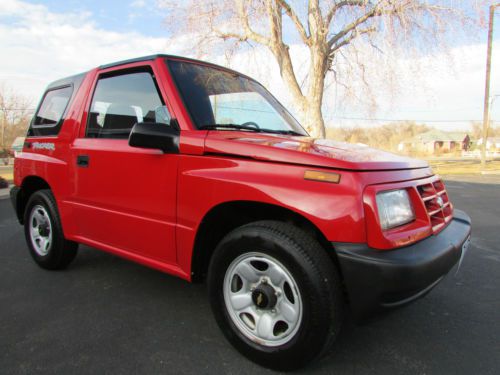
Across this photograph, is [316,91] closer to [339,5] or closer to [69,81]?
[339,5]

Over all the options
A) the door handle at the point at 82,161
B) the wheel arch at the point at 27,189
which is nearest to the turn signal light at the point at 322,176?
the door handle at the point at 82,161

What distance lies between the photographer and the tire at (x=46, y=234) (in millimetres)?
3371

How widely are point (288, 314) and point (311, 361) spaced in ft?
0.85

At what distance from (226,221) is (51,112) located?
2.38 m

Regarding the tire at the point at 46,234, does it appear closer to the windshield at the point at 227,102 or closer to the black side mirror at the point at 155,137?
the black side mirror at the point at 155,137

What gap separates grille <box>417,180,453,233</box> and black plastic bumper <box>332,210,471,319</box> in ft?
1.03

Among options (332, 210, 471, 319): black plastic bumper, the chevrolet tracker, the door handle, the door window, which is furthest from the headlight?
the door handle

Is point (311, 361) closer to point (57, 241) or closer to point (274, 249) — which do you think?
point (274, 249)

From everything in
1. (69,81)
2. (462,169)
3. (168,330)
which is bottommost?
(462,169)

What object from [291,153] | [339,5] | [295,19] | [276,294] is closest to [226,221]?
[276,294]

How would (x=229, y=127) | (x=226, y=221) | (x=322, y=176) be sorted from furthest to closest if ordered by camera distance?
1. (x=229, y=127)
2. (x=226, y=221)
3. (x=322, y=176)

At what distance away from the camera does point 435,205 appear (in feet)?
7.42

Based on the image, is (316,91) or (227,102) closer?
(227,102)

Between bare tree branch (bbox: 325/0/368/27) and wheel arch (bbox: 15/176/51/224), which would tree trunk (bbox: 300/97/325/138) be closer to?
bare tree branch (bbox: 325/0/368/27)
